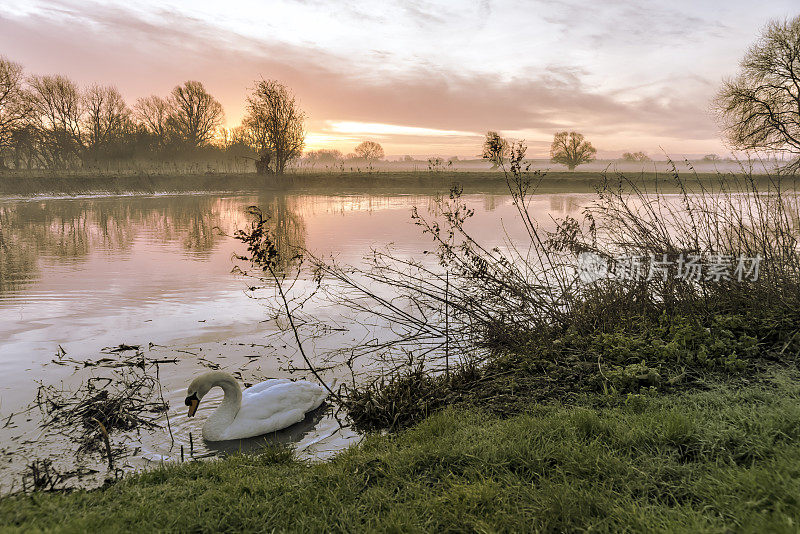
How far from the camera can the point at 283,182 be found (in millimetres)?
49594

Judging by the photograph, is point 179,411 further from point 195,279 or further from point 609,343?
point 195,279

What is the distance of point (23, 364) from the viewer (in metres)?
6.63

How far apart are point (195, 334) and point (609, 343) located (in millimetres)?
6177

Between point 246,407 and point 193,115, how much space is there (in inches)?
2667

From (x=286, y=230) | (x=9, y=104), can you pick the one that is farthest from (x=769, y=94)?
(x=9, y=104)

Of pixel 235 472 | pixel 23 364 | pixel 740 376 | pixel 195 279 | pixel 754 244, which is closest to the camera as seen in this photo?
pixel 235 472

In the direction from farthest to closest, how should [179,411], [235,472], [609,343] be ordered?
[609,343] < [179,411] < [235,472]

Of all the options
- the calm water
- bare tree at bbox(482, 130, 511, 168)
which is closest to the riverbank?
the calm water

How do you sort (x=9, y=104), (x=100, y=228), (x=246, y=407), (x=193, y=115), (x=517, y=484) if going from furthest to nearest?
(x=193, y=115), (x=9, y=104), (x=100, y=228), (x=246, y=407), (x=517, y=484)

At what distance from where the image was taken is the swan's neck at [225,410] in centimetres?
512

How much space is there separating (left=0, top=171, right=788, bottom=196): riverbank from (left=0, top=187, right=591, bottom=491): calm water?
2093cm

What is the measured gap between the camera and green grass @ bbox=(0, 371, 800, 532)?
116 inches

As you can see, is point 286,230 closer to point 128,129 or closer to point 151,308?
point 151,308

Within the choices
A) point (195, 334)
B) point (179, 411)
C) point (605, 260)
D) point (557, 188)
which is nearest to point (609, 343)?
point (605, 260)
